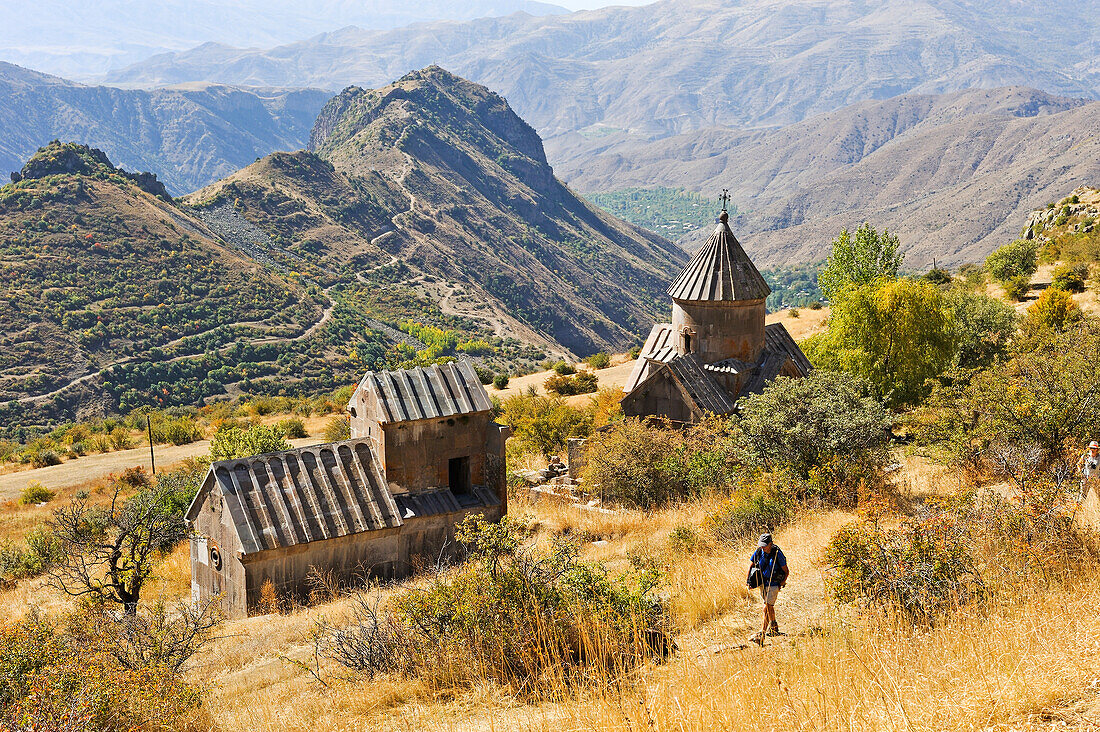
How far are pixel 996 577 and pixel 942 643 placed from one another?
1.49 metres

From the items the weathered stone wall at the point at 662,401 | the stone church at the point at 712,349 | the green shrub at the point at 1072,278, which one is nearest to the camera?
the weathered stone wall at the point at 662,401

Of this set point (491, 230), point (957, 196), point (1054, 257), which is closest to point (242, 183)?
point (491, 230)

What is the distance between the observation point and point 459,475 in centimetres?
1511

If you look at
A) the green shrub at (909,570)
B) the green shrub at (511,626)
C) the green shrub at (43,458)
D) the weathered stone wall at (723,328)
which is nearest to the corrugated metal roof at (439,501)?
the green shrub at (511,626)

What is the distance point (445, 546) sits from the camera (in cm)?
1389

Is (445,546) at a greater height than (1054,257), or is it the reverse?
(1054,257)

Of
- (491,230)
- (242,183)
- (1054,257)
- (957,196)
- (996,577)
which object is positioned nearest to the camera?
(996,577)

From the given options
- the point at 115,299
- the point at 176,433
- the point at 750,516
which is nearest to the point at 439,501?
the point at 750,516

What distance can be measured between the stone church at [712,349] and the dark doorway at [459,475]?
6861 millimetres

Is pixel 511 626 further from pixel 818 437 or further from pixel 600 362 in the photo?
pixel 600 362

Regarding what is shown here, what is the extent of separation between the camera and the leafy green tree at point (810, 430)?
44.5ft

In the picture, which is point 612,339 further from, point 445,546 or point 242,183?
point 445,546

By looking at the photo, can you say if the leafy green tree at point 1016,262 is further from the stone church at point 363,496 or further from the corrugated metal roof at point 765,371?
the stone church at point 363,496

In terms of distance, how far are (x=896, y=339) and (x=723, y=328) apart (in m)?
5.50
